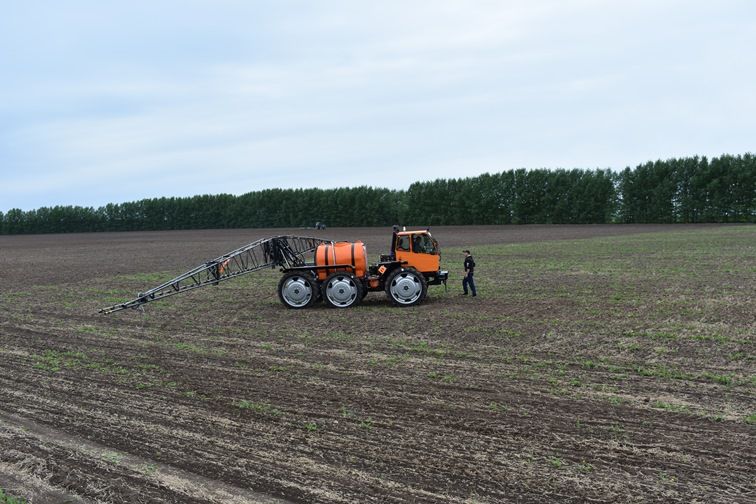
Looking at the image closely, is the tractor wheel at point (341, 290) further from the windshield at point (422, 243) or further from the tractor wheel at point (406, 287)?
the windshield at point (422, 243)

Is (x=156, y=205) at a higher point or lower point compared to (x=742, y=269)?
higher

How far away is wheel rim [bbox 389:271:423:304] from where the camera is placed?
19.0m

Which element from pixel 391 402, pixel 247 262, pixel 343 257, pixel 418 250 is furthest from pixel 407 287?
pixel 391 402

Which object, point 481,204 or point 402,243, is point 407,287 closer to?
point 402,243

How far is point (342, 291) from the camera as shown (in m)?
19.0

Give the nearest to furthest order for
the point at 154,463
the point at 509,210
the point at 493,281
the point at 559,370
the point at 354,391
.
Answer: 1. the point at 154,463
2. the point at 354,391
3. the point at 559,370
4. the point at 493,281
5. the point at 509,210

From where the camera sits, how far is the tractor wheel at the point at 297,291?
19188 mm

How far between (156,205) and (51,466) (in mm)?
107570

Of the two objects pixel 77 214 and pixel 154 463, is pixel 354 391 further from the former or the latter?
pixel 77 214

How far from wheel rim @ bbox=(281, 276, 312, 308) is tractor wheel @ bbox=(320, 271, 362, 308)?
0.51 meters

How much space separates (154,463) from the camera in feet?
25.7

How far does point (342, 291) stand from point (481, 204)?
240 feet

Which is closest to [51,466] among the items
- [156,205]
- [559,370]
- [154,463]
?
[154,463]

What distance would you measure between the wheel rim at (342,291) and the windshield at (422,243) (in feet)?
7.36
